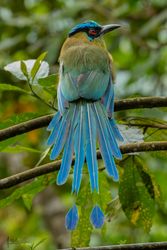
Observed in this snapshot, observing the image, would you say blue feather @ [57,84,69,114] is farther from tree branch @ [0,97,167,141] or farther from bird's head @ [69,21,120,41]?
bird's head @ [69,21,120,41]

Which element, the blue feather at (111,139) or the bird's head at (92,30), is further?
the bird's head at (92,30)

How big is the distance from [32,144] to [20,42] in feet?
2.44

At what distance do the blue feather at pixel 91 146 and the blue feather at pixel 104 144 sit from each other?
21 mm

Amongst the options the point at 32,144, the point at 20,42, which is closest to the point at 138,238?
the point at 32,144

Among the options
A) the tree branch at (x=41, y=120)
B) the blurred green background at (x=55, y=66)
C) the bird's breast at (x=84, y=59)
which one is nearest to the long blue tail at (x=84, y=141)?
the tree branch at (x=41, y=120)

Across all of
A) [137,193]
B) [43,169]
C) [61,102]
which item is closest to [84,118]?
[61,102]

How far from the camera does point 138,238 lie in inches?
162

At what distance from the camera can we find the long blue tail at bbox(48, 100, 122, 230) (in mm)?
2090

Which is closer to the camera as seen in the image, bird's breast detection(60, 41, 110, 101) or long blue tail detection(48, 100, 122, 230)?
long blue tail detection(48, 100, 122, 230)

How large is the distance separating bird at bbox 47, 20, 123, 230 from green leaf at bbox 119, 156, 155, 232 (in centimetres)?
16

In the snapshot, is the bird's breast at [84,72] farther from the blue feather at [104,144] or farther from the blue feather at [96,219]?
the blue feather at [96,219]

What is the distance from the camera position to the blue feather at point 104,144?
2.15 m

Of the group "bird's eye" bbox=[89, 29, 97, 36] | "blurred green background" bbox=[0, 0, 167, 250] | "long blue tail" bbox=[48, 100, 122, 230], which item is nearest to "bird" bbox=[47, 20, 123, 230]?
"long blue tail" bbox=[48, 100, 122, 230]

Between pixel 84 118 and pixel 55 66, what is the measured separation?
1910 millimetres
